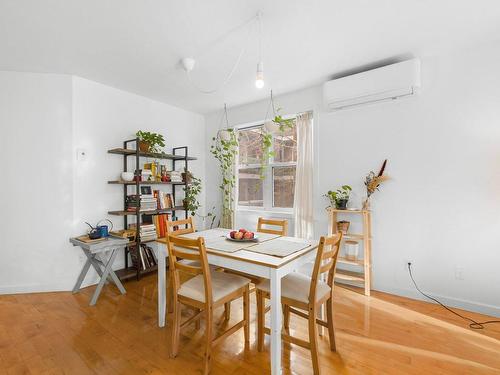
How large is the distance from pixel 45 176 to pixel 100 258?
→ 1125 mm

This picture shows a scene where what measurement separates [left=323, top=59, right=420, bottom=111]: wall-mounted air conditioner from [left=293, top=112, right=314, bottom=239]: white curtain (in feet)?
1.43

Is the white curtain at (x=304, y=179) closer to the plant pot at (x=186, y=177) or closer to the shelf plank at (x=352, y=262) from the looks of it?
the shelf plank at (x=352, y=262)

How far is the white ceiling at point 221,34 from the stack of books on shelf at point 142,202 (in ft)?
4.81

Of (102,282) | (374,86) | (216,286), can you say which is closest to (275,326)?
(216,286)

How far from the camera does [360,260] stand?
2.98m

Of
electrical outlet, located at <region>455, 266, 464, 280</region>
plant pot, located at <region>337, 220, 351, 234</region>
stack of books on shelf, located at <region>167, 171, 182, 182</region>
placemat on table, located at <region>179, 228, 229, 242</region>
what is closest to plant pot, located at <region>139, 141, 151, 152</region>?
stack of books on shelf, located at <region>167, 171, 182, 182</region>

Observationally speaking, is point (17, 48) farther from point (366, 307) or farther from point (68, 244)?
point (366, 307)

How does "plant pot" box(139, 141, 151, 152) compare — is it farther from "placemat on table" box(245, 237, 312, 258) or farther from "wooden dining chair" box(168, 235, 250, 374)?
"placemat on table" box(245, 237, 312, 258)

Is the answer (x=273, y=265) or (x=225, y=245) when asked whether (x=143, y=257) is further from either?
(x=273, y=265)

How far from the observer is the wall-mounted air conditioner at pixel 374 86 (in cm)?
258

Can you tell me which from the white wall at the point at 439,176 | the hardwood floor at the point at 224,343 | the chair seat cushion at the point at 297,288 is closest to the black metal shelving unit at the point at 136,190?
the hardwood floor at the point at 224,343

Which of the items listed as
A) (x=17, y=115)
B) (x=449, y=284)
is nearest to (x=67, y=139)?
(x=17, y=115)

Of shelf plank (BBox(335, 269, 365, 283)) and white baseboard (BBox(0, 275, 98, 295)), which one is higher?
shelf plank (BBox(335, 269, 365, 283))

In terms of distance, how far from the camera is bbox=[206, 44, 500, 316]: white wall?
2.41m
